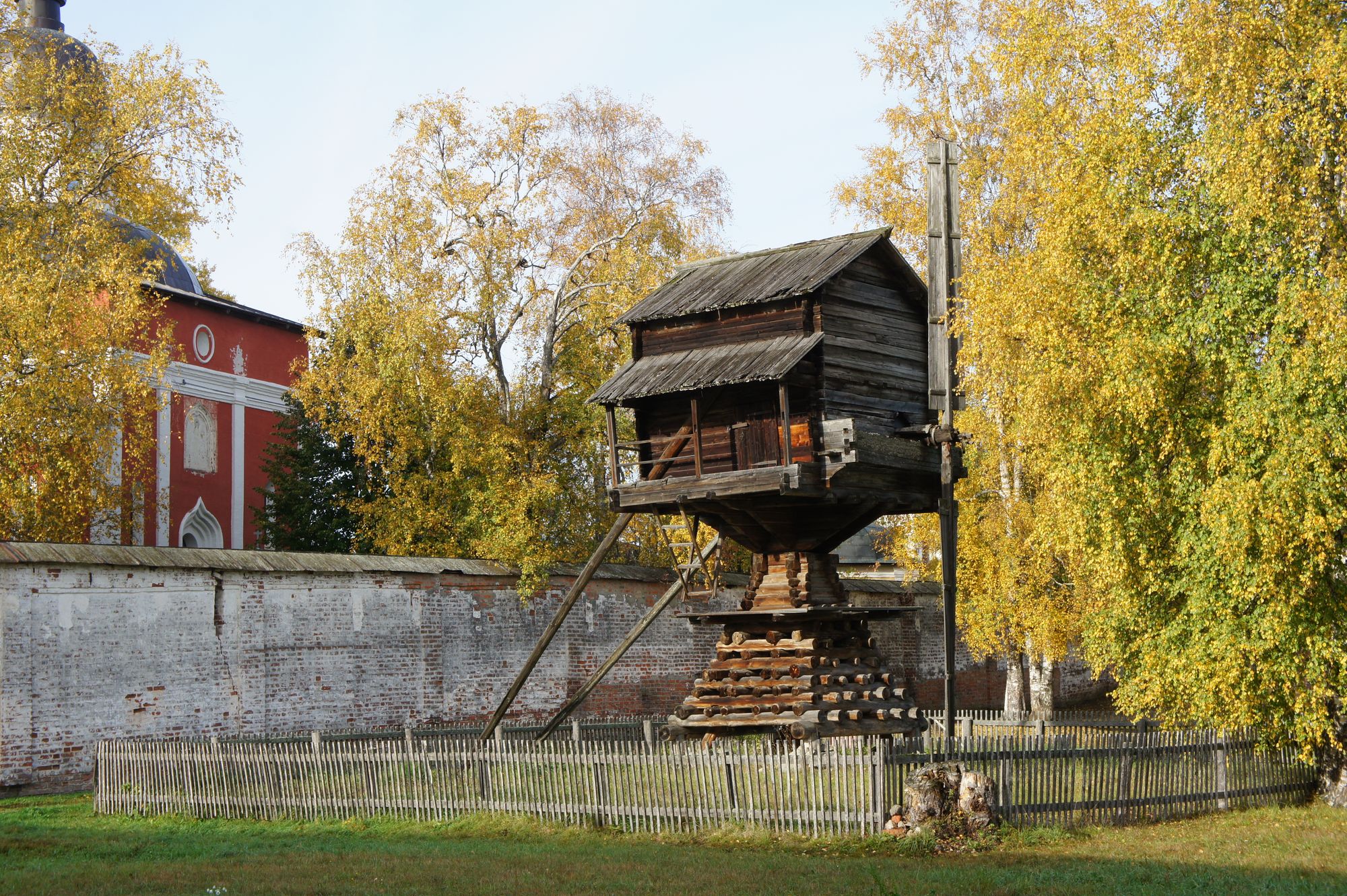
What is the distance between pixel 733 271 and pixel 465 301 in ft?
40.0

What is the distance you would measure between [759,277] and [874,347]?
1810mm

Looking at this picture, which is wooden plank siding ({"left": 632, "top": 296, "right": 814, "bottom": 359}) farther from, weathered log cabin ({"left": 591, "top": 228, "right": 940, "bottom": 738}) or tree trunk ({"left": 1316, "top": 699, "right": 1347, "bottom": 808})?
tree trunk ({"left": 1316, "top": 699, "right": 1347, "bottom": 808})

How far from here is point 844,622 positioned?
1894 centimetres

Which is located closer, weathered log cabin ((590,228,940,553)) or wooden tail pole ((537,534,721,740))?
weathered log cabin ((590,228,940,553))

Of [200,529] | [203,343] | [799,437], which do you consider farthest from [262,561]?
[203,343]

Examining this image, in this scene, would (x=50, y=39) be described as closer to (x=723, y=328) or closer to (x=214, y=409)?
(x=214, y=409)

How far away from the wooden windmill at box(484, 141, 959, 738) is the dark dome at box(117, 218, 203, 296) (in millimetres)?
18780

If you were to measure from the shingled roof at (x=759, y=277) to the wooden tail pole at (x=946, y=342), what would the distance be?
505mm

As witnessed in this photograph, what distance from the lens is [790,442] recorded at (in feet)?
56.4

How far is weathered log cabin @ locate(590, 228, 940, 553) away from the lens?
17.5m

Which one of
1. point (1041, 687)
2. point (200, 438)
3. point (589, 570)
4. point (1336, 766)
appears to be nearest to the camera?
point (1336, 766)

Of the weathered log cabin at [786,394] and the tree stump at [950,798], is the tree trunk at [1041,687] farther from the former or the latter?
the tree stump at [950,798]

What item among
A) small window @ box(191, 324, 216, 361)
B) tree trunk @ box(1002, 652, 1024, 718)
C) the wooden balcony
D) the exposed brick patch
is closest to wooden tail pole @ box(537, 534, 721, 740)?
the wooden balcony

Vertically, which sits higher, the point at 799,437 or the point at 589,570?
the point at 799,437
